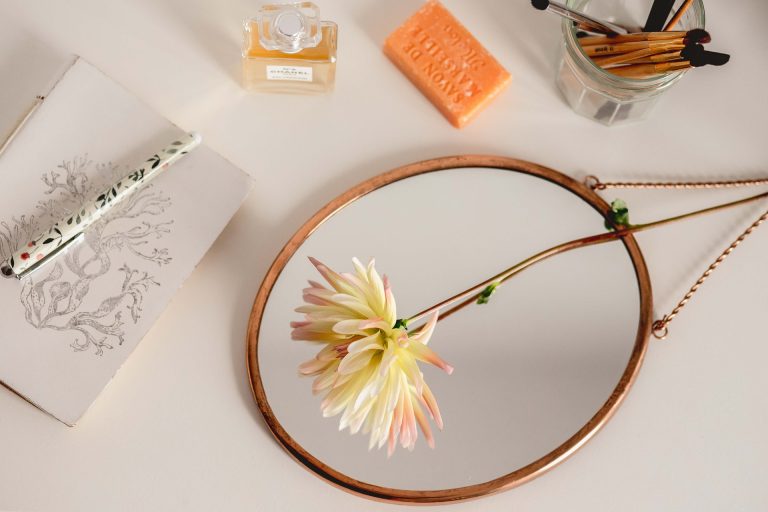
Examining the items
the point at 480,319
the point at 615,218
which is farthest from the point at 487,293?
the point at 615,218

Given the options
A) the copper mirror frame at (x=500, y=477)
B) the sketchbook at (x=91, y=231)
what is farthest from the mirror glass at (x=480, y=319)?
the sketchbook at (x=91, y=231)

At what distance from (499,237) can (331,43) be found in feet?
0.88

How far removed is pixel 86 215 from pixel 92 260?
5 centimetres

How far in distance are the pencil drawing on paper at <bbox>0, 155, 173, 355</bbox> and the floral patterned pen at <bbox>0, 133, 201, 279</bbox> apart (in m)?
0.01

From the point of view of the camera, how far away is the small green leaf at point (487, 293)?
0.84 m

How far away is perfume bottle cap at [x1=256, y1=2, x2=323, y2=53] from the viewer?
32.4 inches

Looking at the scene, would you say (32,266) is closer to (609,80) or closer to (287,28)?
(287,28)

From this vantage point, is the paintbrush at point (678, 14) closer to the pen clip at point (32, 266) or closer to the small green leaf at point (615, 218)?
the small green leaf at point (615, 218)

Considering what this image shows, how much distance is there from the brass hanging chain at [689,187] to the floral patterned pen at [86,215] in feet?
1.42

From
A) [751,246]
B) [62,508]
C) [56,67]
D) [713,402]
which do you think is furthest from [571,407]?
[56,67]

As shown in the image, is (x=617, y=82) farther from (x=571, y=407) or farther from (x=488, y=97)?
(x=571, y=407)

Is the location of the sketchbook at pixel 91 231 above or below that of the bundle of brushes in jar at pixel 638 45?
below

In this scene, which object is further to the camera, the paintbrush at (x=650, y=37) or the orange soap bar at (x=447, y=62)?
the orange soap bar at (x=447, y=62)

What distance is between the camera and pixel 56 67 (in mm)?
879
